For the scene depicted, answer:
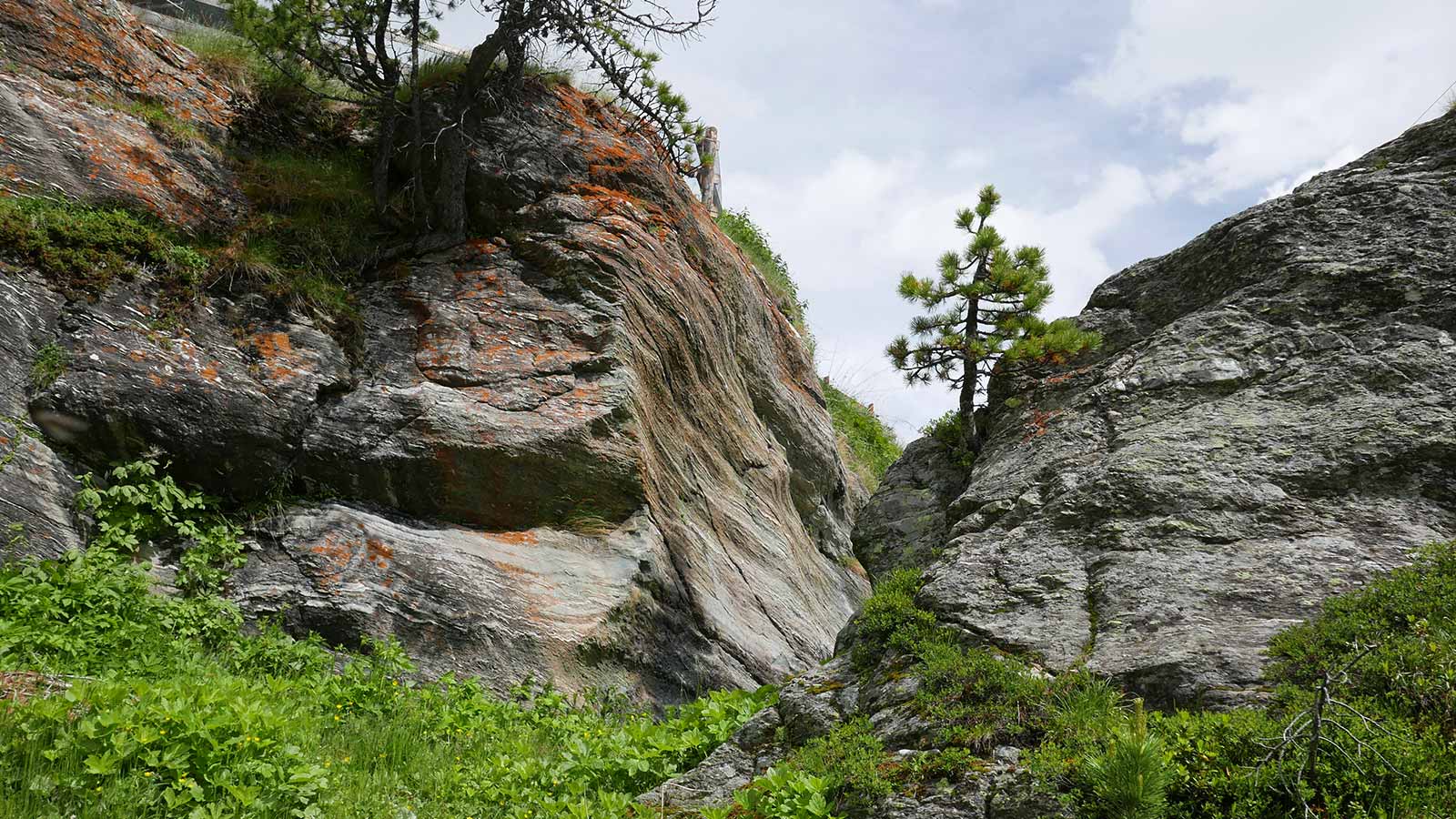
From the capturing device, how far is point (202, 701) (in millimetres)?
4312

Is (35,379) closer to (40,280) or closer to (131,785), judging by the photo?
(40,280)

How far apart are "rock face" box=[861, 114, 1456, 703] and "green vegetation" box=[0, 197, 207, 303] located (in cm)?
720

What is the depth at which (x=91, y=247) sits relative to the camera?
7.46 meters

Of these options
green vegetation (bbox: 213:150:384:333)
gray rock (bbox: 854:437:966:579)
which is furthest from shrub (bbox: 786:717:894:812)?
green vegetation (bbox: 213:150:384:333)

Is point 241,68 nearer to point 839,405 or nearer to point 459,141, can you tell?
point 459,141

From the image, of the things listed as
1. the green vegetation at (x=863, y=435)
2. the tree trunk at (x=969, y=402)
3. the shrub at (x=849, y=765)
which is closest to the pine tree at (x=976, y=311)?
the tree trunk at (x=969, y=402)

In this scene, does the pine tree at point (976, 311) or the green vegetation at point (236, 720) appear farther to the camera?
the pine tree at point (976, 311)

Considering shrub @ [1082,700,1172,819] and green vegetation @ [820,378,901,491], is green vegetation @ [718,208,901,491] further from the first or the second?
shrub @ [1082,700,1172,819]

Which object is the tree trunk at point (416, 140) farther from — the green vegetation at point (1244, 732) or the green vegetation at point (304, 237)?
the green vegetation at point (1244, 732)

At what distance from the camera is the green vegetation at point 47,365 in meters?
6.52

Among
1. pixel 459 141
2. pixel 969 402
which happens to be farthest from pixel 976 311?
pixel 459 141

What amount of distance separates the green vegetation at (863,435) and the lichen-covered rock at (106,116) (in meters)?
14.2

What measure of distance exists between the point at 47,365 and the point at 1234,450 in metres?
8.99

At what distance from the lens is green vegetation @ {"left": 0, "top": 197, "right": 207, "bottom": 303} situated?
23.3 ft
